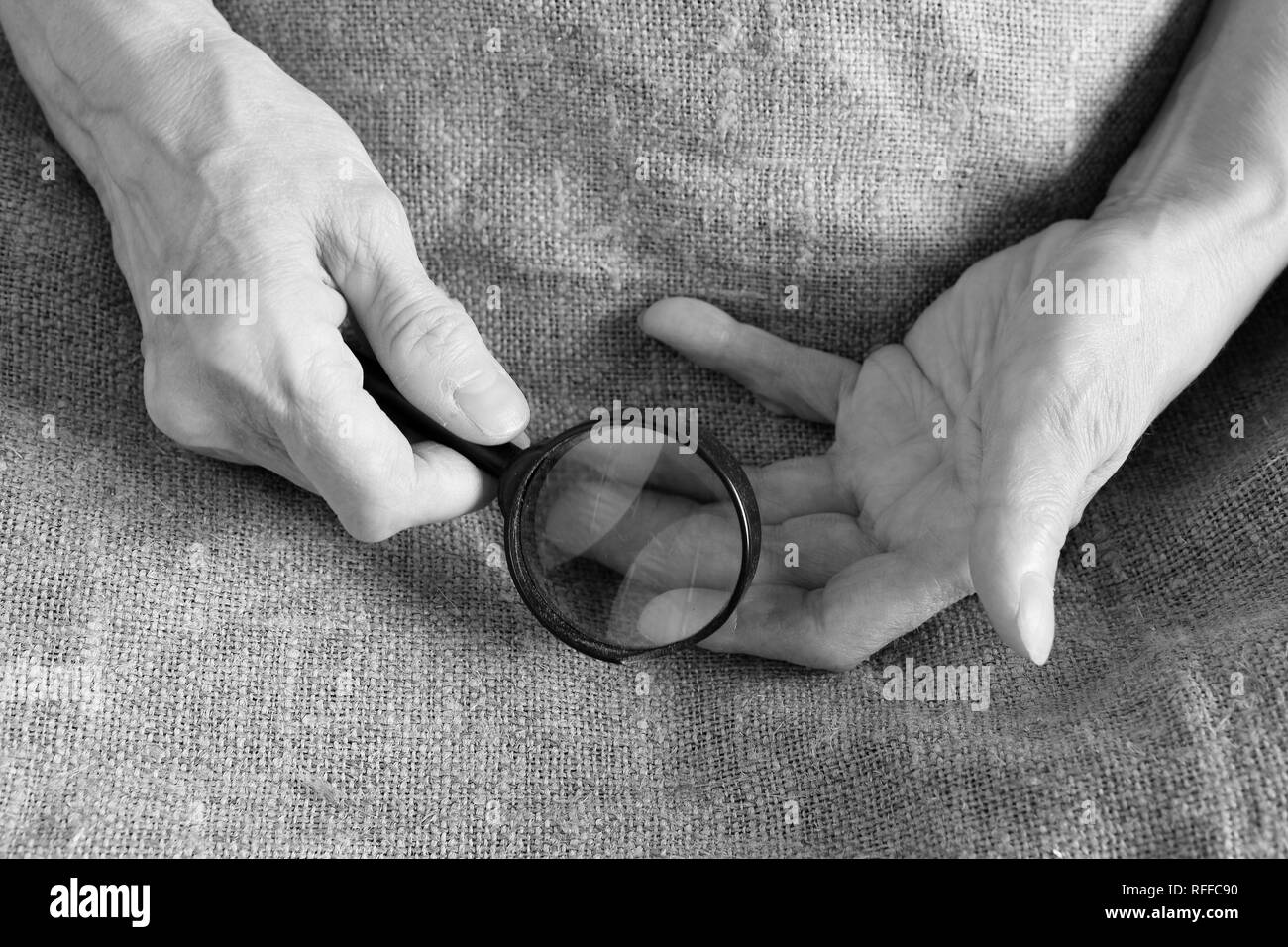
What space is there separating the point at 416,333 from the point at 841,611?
523 mm

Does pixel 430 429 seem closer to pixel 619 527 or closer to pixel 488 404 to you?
pixel 488 404

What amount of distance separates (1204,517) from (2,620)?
126 centimetres

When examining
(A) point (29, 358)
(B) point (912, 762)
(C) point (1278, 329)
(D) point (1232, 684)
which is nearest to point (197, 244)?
(A) point (29, 358)

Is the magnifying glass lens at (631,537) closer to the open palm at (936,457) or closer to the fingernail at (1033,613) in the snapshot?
the open palm at (936,457)

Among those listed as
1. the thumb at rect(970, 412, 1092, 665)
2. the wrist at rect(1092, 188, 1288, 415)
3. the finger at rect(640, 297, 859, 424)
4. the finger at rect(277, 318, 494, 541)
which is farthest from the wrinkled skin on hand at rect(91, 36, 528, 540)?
the wrist at rect(1092, 188, 1288, 415)

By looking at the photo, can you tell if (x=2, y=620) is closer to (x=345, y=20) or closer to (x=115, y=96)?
(x=115, y=96)

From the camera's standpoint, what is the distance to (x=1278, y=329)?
131cm

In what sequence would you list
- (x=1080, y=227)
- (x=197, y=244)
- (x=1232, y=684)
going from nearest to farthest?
(x=1232, y=684) < (x=197, y=244) < (x=1080, y=227)

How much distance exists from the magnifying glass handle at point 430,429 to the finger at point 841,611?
0.23 meters

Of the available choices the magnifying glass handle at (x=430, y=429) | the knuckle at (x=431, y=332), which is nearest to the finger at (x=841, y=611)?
the magnifying glass handle at (x=430, y=429)

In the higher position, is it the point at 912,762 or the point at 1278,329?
the point at 1278,329

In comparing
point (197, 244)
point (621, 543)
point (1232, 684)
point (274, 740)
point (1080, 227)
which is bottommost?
point (274, 740)

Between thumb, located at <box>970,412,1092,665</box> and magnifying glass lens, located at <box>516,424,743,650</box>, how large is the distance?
10.4 inches

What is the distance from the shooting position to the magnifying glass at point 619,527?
1120mm
